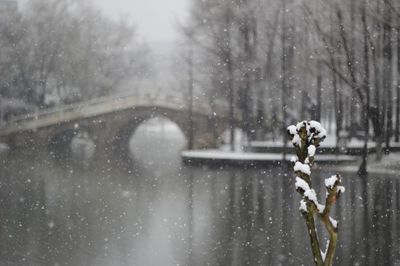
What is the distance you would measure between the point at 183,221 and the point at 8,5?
114 ft

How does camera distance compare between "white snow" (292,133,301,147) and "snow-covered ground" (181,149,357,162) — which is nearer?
"white snow" (292,133,301,147)

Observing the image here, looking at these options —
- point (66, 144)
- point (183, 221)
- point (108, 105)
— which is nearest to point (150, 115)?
point (108, 105)

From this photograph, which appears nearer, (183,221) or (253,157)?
(183,221)

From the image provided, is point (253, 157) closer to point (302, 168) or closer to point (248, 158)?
point (248, 158)

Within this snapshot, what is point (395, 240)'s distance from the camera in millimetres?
11070

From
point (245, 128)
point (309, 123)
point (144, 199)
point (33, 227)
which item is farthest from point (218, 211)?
point (245, 128)

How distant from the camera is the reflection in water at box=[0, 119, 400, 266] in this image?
10430 mm

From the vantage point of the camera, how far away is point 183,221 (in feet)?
44.5

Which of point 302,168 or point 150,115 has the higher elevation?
point 150,115

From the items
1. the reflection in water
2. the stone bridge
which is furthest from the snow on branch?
the stone bridge

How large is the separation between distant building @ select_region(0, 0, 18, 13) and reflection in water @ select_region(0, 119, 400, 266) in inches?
883

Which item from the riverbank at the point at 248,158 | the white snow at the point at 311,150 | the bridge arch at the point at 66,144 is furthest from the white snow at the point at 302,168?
the bridge arch at the point at 66,144

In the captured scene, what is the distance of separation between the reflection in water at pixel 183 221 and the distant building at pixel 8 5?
2243cm

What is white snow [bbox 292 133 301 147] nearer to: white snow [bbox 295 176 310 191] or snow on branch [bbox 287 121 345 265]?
snow on branch [bbox 287 121 345 265]
